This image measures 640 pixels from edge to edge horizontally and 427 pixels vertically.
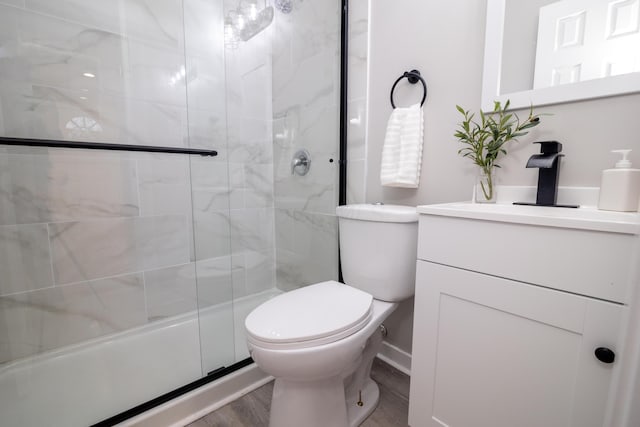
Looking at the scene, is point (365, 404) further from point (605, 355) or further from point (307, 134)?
point (307, 134)

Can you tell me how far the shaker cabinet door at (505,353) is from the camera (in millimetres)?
574

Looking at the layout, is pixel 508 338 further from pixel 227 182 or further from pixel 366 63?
pixel 227 182

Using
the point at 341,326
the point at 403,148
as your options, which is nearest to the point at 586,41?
the point at 403,148

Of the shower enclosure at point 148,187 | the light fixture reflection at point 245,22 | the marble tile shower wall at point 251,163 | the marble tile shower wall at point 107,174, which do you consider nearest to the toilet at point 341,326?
the shower enclosure at point 148,187

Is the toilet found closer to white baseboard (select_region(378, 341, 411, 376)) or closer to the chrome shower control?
white baseboard (select_region(378, 341, 411, 376))

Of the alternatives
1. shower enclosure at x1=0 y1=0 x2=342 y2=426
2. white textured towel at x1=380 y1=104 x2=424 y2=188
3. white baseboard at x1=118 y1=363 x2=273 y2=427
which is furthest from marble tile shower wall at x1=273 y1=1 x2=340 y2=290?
white baseboard at x1=118 y1=363 x2=273 y2=427

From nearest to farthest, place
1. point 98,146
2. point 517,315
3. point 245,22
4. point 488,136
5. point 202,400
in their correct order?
point 517,315
point 488,136
point 202,400
point 98,146
point 245,22

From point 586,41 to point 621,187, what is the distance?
0.45 m

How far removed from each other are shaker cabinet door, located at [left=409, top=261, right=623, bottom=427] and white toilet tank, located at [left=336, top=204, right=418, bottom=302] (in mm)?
179

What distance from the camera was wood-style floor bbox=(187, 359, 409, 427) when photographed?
1047 mm

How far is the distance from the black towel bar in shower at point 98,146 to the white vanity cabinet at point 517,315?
1200mm

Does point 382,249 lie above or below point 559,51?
below

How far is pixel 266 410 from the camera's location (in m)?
1.10

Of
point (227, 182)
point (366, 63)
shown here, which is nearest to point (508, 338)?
point (366, 63)
